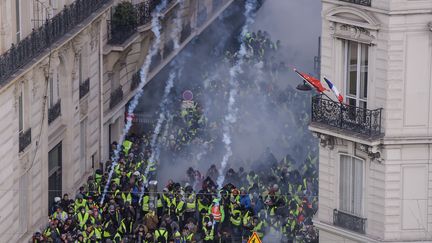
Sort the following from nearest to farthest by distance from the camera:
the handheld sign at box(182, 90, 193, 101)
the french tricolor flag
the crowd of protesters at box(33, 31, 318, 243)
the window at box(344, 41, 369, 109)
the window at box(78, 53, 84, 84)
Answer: the window at box(344, 41, 369, 109)
the french tricolor flag
the crowd of protesters at box(33, 31, 318, 243)
the window at box(78, 53, 84, 84)
the handheld sign at box(182, 90, 193, 101)

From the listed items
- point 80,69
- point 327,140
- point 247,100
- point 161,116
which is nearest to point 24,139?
point 80,69

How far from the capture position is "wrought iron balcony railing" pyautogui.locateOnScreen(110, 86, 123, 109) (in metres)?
92.0

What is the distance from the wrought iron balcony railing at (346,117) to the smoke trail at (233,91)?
45.3ft

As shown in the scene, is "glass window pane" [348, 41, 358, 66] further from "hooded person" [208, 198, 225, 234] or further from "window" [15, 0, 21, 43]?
"window" [15, 0, 21, 43]

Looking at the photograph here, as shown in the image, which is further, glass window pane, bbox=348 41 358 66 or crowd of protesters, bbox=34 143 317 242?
crowd of protesters, bbox=34 143 317 242

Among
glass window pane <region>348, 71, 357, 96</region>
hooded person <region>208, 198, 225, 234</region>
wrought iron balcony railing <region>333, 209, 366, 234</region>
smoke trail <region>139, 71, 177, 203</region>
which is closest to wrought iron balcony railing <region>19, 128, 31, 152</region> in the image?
smoke trail <region>139, 71, 177, 203</region>

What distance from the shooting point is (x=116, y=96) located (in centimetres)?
9238

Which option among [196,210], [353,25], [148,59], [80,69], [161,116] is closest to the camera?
[353,25]

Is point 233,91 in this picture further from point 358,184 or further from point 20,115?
point 358,184

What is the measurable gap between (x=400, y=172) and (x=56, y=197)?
16669 millimetres

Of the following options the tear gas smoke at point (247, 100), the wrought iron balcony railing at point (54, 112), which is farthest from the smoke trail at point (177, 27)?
the wrought iron balcony railing at point (54, 112)

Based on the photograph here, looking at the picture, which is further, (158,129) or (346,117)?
(158,129)

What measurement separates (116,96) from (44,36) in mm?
10929

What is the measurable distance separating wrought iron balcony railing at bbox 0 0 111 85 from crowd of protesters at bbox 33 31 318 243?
502 cm
